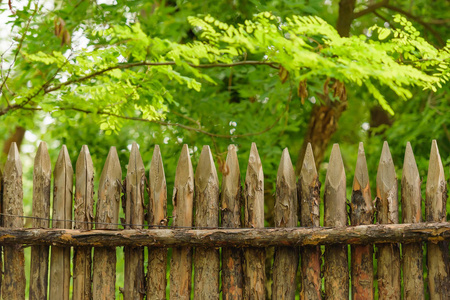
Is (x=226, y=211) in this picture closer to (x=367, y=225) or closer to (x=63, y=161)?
(x=367, y=225)

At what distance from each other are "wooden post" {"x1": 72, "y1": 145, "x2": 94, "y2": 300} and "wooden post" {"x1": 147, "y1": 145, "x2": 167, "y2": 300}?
1.23 ft

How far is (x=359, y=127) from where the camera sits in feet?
28.2

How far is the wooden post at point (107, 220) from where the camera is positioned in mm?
2885

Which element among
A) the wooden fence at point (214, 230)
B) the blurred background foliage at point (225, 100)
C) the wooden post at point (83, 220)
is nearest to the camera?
the wooden fence at point (214, 230)

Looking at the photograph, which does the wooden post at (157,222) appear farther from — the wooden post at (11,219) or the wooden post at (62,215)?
the wooden post at (11,219)

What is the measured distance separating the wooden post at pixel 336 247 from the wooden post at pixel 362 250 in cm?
5

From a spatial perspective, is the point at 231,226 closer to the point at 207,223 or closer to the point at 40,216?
the point at 207,223

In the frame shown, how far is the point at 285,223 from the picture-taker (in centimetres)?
286

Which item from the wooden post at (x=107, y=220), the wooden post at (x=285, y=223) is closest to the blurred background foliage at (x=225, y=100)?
the wooden post at (x=107, y=220)

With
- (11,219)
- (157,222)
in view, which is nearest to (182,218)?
(157,222)

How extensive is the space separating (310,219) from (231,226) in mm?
→ 474

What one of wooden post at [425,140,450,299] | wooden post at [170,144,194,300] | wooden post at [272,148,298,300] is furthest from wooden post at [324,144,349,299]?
wooden post at [170,144,194,300]

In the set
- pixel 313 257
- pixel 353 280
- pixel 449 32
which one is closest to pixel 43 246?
pixel 313 257

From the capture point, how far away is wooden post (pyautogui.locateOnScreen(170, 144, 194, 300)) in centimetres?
288
